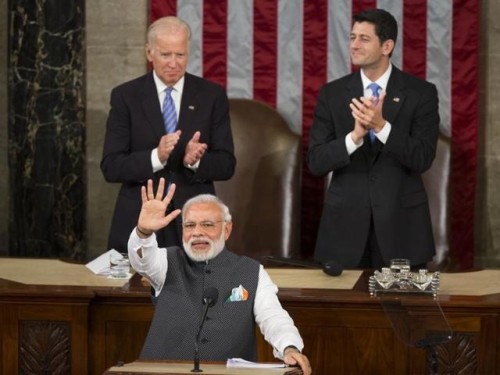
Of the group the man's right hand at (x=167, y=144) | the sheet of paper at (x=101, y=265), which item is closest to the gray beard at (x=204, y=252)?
the sheet of paper at (x=101, y=265)

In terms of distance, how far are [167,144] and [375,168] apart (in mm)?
1162

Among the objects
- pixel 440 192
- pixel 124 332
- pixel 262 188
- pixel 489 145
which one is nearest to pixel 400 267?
pixel 124 332

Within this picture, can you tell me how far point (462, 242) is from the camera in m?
8.87

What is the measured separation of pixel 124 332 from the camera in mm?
6375

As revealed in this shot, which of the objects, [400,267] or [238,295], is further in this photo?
[400,267]

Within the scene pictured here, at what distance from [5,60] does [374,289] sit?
11.7 feet

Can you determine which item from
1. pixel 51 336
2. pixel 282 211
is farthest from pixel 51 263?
pixel 282 211

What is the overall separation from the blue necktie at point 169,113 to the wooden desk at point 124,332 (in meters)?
1.23

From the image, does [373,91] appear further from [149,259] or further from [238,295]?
[149,259]

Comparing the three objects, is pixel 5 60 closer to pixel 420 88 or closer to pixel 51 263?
pixel 51 263

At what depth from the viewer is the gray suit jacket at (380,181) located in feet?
24.0

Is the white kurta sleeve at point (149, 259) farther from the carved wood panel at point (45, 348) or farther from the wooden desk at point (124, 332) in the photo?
the carved wood panel at point (45, 348)

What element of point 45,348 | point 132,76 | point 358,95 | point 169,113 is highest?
point 132,76

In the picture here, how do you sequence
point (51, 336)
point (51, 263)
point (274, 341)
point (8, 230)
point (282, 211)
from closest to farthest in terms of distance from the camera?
point (274, 341) → point (51, 336) → point (51, 263) → point (282, 211) → point (8, 230)
